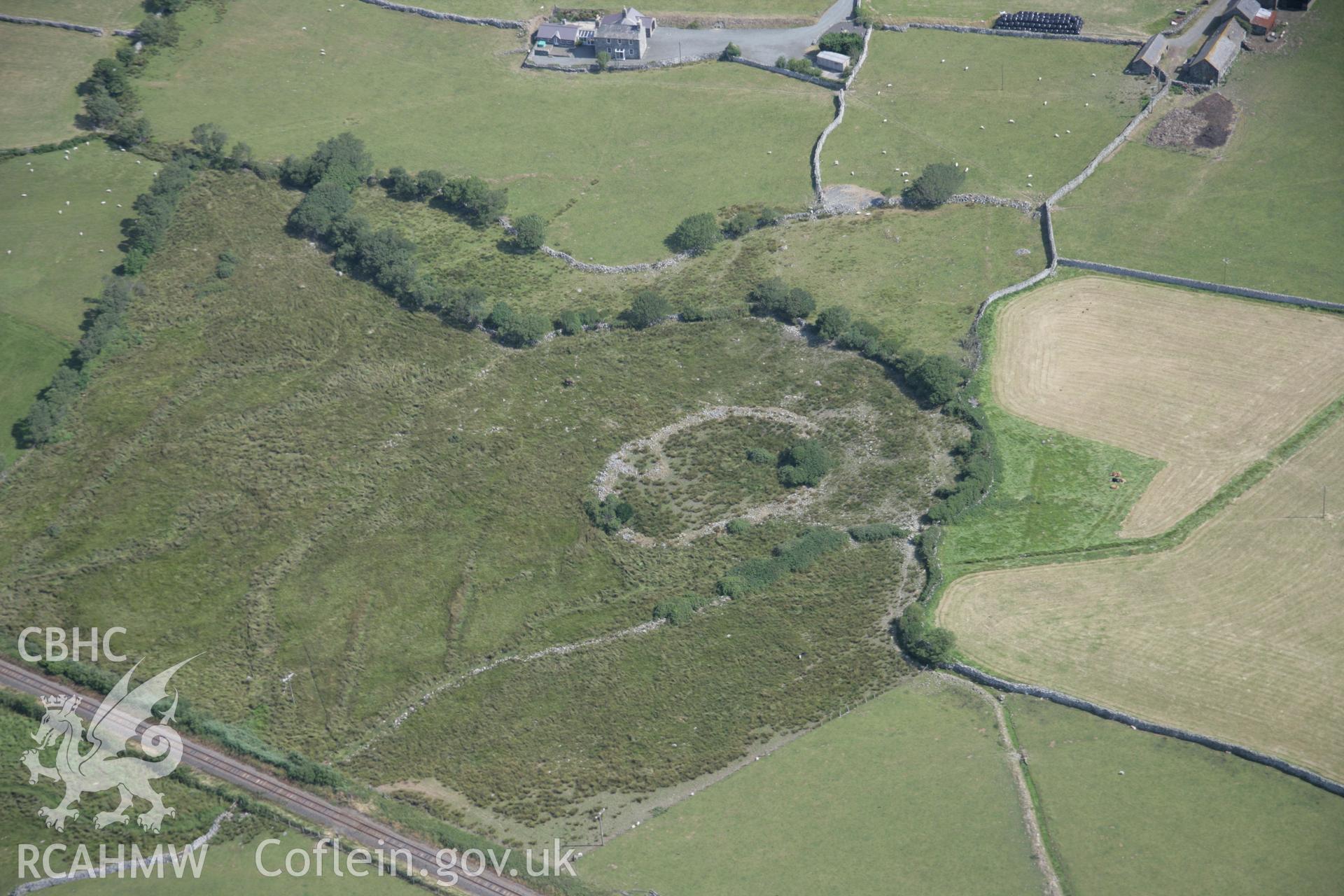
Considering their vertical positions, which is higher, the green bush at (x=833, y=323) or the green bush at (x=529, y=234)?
the green bush at (x=529, y=234)

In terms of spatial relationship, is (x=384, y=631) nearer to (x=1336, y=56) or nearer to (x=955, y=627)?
(x=955, y=627)

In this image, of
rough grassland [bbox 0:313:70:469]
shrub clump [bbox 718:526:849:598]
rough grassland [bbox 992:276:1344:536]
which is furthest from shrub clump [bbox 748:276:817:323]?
rough grassland [bbox 0:313:70:469]

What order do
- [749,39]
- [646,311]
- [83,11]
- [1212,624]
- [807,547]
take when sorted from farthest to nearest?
Answer: [83,11] → [749,39] → [646,311] → [807,547] → [1212,624]

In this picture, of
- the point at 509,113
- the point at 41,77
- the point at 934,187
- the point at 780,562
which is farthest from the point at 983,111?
the point at 41,77

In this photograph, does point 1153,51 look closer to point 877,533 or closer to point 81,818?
point 877,533

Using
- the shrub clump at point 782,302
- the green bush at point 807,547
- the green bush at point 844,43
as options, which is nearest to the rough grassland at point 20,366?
the shrub clump at point 782,302

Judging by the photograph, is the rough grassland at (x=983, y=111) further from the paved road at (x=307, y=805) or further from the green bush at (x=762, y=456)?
the paved road at (x=307, y=805)

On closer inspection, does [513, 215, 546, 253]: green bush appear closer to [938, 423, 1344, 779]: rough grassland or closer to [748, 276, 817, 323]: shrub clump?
[748, 276, 817, 323]: shrub clump
